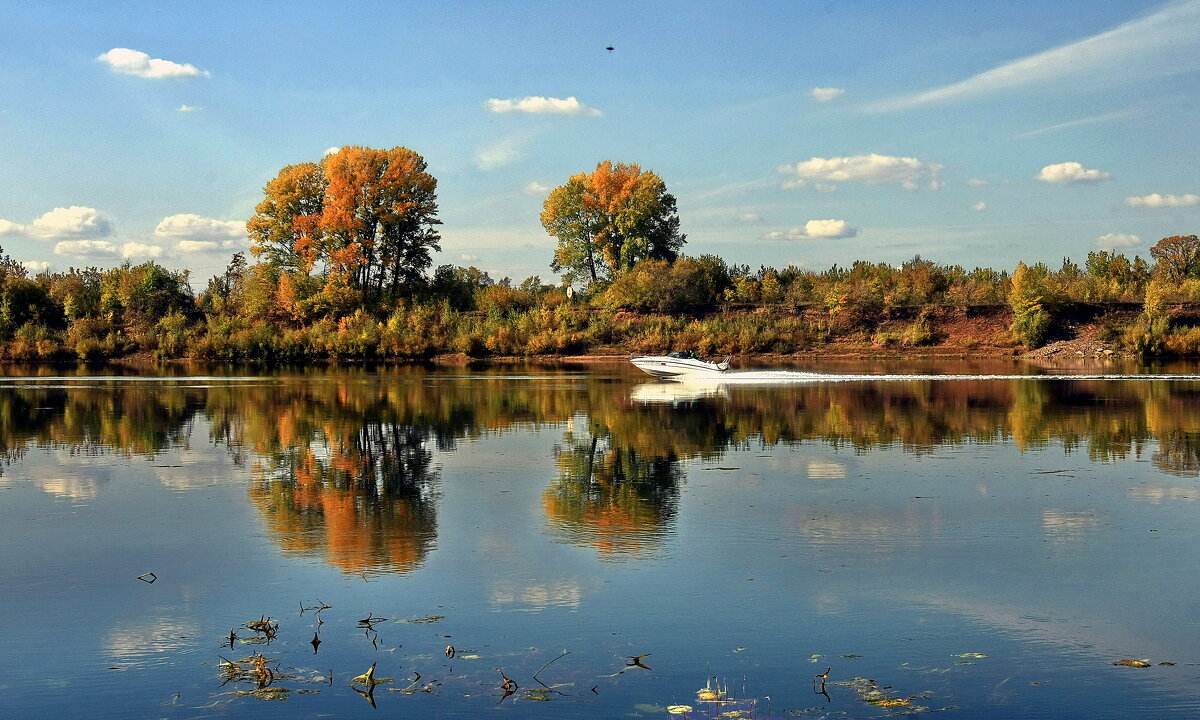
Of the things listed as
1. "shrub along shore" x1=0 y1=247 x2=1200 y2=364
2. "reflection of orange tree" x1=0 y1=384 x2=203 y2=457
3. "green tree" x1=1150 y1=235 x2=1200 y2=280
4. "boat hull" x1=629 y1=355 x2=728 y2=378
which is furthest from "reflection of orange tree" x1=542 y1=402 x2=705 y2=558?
"green tree" x1=1150 y1=235 x2=1200 y2=280

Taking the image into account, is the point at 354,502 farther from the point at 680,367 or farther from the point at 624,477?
the point at 680,367

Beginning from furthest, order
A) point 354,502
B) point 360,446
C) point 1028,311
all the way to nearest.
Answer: point 1028,311, point 360,446, point 354,502

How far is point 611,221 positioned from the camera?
80.4m

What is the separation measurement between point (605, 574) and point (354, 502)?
18.6 ft

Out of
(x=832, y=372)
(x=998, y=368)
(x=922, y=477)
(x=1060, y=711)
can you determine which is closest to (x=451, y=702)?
(x=1060, y=711)

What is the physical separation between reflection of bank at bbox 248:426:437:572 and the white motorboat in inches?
977

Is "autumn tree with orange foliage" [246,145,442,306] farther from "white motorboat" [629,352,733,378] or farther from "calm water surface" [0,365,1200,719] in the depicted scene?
"calm water surface" [0,365,1200,719]

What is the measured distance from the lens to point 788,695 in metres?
8.23

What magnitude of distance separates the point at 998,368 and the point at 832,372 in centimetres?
884

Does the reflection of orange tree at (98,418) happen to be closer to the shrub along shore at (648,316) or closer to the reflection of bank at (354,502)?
the reflection of bank at (354,502)

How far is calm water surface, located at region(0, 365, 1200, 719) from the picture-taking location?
841 cm

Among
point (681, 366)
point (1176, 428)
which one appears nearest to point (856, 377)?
point (681, 366)

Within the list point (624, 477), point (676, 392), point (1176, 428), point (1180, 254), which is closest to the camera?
point (624, 477)

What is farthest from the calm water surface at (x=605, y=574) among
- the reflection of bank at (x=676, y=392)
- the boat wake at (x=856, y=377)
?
the boat wake at (x=856, y=377)
